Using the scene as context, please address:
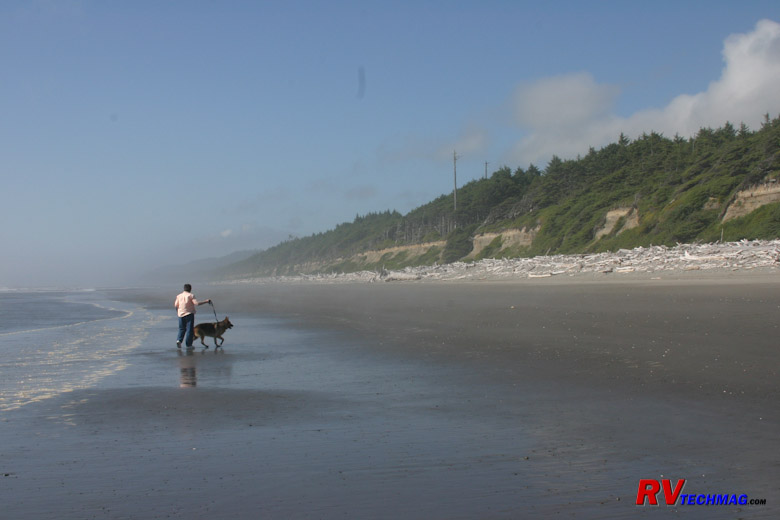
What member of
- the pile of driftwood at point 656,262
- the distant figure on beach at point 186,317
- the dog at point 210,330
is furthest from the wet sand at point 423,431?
the pile of driftwood at point 656,262

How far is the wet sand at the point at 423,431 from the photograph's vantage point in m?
4.44

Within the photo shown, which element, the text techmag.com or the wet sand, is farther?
the wet sand

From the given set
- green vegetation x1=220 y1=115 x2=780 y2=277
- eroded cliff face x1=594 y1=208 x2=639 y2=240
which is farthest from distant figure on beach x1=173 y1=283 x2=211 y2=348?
eroded cliff face x1=594 y1=208 x2=639 y2=240

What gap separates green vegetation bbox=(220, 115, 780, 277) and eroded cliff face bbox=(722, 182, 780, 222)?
0.55m

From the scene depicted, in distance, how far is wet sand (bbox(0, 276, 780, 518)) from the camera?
4.44 m

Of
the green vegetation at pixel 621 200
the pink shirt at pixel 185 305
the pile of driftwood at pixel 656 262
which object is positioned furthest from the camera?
the green vegetation at pixel 621 200

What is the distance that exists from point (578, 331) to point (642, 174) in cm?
5502

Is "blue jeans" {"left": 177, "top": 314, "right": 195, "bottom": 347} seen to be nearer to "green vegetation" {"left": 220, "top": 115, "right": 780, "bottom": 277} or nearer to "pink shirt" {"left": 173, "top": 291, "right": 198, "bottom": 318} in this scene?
"pink shirt" {"left": 173, "top": 291, "right": 198, "bottom": 318}

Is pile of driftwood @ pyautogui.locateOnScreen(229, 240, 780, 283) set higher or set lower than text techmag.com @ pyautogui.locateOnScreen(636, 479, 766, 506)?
higher

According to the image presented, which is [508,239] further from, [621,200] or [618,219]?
[618,219]

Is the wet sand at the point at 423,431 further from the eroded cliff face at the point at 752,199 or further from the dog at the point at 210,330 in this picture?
the eroded cliff face at the point at 752,199

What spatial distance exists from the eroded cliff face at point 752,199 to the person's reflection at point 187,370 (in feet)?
122

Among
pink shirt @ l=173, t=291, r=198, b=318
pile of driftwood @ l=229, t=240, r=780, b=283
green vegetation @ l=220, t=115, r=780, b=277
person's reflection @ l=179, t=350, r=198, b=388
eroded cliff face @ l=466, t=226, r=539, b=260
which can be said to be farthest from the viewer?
eroded cliff face @ l=466, t=226, r=539, b=260

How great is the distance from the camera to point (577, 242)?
53562 millimetres
